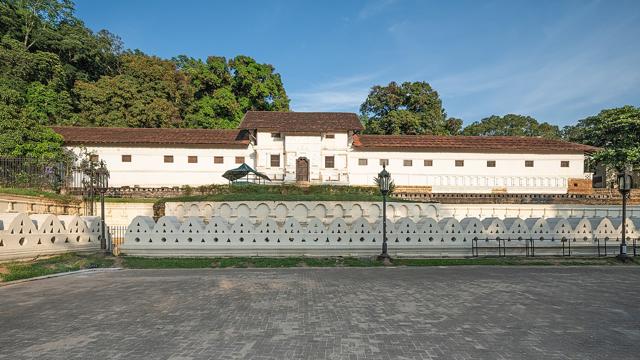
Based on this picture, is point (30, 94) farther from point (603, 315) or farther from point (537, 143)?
point (537, 143)

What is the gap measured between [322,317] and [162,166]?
29451 millimetres

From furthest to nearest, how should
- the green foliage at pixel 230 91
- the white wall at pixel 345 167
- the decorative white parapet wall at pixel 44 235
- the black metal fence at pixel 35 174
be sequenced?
the green foliage at pixel 230 91, the white wall at pixel 345 167, the black metal fence at pixel 35 174, the decorative white parapet wall at pixel 44 235

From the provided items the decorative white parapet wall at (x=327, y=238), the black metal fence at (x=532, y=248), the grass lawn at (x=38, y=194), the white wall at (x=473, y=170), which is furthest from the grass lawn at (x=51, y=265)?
the white wall at (x=473, y=170)

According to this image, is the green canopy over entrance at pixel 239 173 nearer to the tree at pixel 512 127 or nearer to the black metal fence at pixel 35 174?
the black metal fence at pixel 35 174

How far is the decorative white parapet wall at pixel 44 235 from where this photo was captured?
10.5 m

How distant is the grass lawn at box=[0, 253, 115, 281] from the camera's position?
9758mm

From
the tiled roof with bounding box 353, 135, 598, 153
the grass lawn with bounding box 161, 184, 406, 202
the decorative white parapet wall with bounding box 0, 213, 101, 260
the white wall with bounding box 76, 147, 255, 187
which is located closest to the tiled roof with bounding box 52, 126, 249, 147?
the white wall with bounding box 76, 147, 255, 187

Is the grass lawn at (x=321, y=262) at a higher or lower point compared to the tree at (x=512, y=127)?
lower

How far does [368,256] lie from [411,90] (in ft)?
119

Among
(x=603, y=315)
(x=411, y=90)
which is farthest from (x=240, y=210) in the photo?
(x=411, y=90)

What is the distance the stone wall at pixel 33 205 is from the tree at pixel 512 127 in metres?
60.3

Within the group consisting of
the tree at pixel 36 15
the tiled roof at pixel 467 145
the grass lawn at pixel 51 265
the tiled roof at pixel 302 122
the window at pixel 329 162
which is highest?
the tree at pixel 36 15

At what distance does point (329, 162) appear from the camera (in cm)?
3259

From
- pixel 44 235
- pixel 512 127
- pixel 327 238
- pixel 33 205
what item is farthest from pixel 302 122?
pixel 512 127
